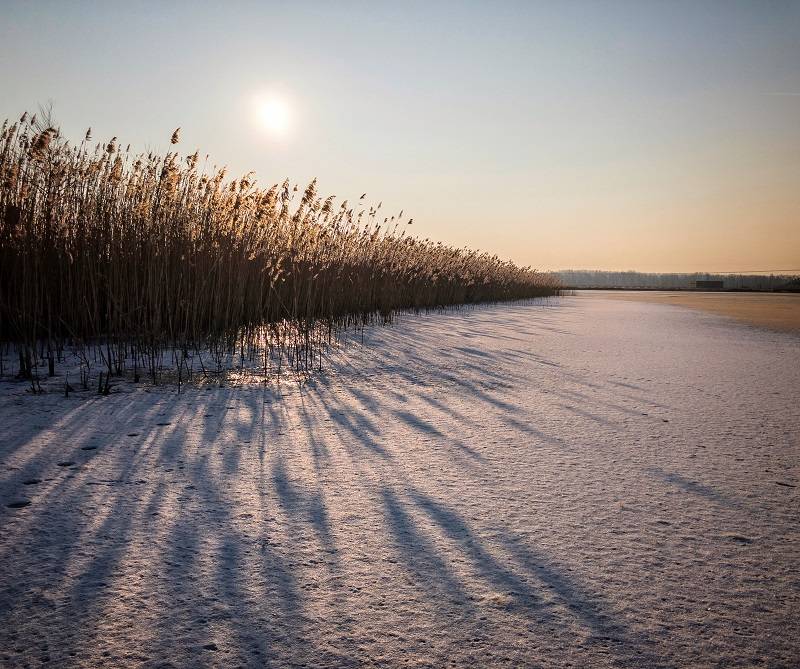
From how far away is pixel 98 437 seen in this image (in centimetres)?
186

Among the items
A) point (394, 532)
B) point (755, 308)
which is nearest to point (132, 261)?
point (394, 532)

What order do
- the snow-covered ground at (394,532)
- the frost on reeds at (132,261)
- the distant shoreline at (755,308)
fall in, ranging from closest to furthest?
the snow-covered ground at (394,532)
the frost on reeds at (132,261)
the distant shoreline at (755,308)

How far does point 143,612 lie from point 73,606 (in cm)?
12

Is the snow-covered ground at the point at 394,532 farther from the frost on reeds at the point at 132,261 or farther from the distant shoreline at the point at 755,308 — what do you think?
the distant shoreline at the point at 755,308

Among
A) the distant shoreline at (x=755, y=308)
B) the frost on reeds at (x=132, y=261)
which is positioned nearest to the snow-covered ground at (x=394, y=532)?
the frost on reeds at (x=132, y=261)

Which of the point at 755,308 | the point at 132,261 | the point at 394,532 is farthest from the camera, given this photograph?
the point at 755,308

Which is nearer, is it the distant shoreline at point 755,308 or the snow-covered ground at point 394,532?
the snow-covered ground at point 394,532

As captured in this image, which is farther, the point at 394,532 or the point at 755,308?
the point at 755,308

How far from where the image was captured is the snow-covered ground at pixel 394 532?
33.3 inches

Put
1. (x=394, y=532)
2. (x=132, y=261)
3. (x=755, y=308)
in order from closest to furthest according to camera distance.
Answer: (x=394, y=532), (x=132, y=261), (x=755, y=308)

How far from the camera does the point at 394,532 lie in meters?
1.20

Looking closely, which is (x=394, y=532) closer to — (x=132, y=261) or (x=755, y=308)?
(x=132, y=261)

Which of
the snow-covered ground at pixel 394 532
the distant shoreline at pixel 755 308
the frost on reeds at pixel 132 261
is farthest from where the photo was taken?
the distant shoreline at pixel 755 308

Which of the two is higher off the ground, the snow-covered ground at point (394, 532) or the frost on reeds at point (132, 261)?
the frost on reeds at point (132, 261)
